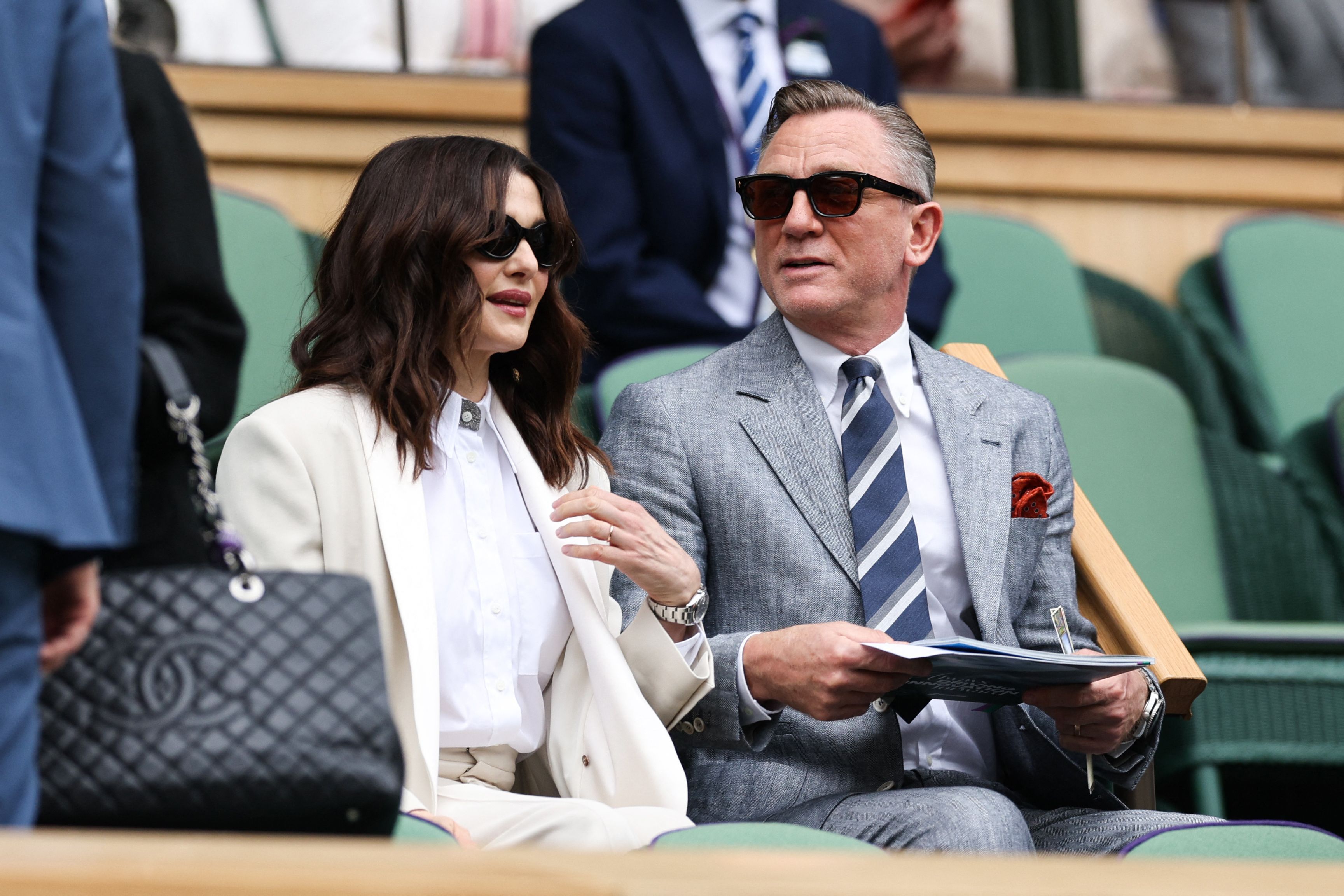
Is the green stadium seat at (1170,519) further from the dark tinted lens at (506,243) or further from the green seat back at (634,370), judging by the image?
the dark tinted lens at (506,243)

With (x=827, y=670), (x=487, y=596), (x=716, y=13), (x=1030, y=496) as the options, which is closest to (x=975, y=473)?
(x=1030, y=496)

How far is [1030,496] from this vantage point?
89.7 inches

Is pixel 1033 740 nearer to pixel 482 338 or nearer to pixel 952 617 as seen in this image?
pixel 952 617

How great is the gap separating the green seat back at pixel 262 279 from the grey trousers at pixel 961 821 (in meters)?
1.51

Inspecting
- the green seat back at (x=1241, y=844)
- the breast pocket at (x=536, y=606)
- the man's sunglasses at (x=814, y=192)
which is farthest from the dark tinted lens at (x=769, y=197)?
the green seat back at (x=1241, y=844)

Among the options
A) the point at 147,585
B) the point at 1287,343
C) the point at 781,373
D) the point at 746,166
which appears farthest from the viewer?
Answer: the point at 1287,343

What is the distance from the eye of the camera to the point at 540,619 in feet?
6.99

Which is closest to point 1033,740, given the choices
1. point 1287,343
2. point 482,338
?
point 482,338

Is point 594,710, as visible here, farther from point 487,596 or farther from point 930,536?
point 930,536

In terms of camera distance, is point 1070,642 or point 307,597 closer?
point 307,597

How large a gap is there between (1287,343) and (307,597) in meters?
3.14

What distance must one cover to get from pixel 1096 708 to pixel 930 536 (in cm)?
34

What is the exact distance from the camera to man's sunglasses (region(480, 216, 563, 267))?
2168 millimetres

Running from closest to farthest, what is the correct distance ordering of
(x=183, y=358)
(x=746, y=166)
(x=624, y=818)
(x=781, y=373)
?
(x=183, y=358)
(x=624, y=818)
(x=781, y=373)
(x=746, y=166)
